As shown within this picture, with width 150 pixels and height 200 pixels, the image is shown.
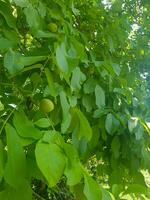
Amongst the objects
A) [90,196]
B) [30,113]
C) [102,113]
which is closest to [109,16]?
[102,113]

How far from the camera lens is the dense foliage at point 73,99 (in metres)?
0.86

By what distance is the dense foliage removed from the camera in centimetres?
86

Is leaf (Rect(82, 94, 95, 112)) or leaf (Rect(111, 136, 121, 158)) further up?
leaf (Rect(82, 94, 95, 112))

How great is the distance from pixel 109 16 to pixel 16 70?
3.62 feet

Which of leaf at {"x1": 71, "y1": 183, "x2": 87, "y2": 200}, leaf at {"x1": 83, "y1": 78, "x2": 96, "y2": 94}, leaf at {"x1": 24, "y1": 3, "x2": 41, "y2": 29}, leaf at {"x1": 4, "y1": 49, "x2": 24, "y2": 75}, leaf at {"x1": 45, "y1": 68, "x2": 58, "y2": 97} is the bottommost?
leaf at {"x1": 71, "y1": 183, "x2": 87, "y2": 200}

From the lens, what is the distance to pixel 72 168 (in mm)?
849

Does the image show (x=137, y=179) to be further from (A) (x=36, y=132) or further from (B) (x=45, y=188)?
(A) (x=36, y=132)

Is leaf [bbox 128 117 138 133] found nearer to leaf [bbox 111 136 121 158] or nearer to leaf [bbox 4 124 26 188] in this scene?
leaf [bbox 111 136 121 158]

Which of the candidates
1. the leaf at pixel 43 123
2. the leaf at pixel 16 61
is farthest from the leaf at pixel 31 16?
the leaf at pixel 43 123

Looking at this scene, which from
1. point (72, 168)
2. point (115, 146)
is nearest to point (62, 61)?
point (72, 168)

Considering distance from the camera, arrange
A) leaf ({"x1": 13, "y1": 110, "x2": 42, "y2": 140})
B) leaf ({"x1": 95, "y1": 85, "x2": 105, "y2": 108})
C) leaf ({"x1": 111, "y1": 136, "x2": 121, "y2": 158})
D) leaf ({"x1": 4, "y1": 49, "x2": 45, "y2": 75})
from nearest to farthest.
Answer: leaf ({"x1": 13, "y1": 110, "x2": 42, "y2": 140}) → leaf ({"x1": 4, "y1": 49, "x2": 45, "y2": 75}) → leaf ({"x1": 95, "y1": 85, "x2": 105, "y2": 108}) → leaf ({"x1": 111, "y1": 136, "x2": 121, "y2": 158})

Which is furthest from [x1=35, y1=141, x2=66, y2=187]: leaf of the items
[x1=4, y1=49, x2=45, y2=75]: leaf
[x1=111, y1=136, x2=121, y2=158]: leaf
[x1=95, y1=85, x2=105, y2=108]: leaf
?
[x1=111, y1=136, x2=121, y2=158]: leaf

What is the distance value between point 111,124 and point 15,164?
90 centimetres

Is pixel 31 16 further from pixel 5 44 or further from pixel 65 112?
pixel 65 112
